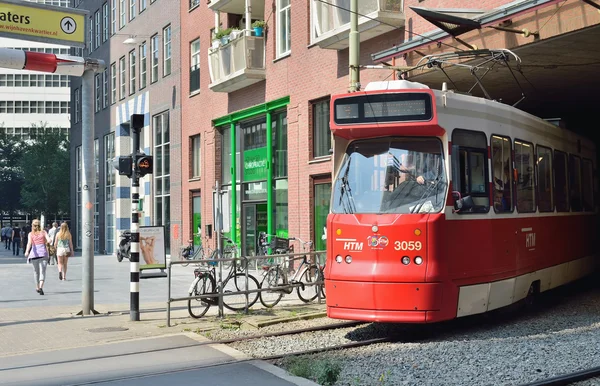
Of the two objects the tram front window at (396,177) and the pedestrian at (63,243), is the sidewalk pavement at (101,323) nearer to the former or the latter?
the tram front window at (396,177)

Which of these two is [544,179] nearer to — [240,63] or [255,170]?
[240,63]

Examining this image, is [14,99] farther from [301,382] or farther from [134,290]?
[301,382]

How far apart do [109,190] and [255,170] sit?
19.9 m

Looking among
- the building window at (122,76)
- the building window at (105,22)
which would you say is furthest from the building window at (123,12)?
the building window at (105,22)

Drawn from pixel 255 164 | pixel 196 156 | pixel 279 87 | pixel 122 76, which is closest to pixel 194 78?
pixel 196 156

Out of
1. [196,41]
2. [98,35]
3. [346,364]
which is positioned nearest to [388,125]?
[346,364]

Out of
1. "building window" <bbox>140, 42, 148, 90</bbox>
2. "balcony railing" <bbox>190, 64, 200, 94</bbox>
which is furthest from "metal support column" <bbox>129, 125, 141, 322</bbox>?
"building window" <bbox>140, 42, 148, 90</bbox>

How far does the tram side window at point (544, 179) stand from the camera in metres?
13.6

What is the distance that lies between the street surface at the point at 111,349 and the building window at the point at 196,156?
12.1 m

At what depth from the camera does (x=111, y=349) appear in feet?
36.3

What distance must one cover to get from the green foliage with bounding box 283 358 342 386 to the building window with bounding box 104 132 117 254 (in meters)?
34.5

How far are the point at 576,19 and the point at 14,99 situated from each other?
3229 inches

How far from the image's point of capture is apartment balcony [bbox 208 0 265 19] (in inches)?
1015

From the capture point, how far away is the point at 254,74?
80.8ft
